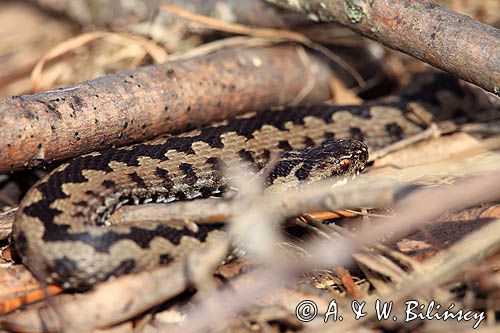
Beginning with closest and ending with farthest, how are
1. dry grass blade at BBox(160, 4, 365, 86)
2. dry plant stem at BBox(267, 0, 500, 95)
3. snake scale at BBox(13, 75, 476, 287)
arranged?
1. snake scale at BBox(13, 75, 476, 287)
2. dry plant stem at BBox(267, 0, 500, 95)
3. dry grass blade at BBox(160, 4, 365, 86)

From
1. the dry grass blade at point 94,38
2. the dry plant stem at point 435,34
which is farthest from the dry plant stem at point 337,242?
the dry grass blade at point 94,38

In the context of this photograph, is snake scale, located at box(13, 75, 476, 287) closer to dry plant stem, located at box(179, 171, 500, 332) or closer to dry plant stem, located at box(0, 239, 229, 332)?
dry plant stem, located at box(0, 239, 229, 332)

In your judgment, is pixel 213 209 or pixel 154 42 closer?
pixel 213 209

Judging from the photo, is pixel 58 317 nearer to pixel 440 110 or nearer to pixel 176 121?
pixel 176 121

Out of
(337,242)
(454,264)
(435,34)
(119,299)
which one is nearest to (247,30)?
(435,34)

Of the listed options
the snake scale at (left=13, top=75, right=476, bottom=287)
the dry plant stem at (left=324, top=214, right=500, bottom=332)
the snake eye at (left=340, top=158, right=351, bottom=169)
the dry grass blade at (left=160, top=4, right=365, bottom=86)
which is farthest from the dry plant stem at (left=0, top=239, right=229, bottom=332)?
the dry grass blade at (left=160, top=4, right=365, bottom=86)

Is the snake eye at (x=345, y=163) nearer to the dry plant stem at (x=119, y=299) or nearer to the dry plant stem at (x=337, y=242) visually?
the dry plant stem at (x=337, y=242)

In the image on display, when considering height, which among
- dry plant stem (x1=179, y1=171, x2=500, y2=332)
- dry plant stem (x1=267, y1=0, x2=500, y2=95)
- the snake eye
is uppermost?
dry plant stem (x1=267, y1=0, x2=500, y2=95)

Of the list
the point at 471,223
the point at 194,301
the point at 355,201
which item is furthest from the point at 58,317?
the point at 471,223

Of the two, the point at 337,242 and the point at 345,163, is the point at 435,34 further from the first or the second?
the point at 337,242
